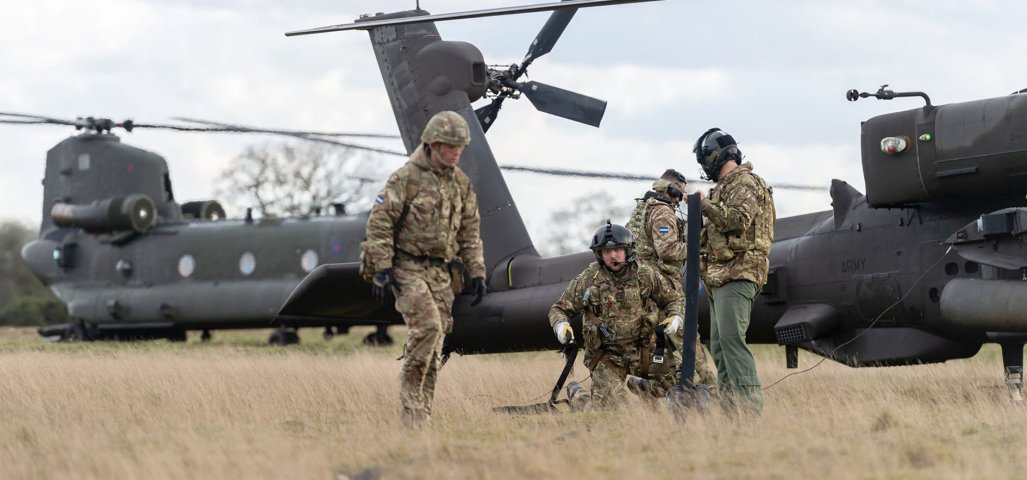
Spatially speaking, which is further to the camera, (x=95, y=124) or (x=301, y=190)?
(x=301, y=190)

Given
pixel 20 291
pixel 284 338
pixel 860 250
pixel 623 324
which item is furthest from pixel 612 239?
pixel 20 291

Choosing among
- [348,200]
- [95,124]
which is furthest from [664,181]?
[348,200]

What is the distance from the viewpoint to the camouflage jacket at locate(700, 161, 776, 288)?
882 cm

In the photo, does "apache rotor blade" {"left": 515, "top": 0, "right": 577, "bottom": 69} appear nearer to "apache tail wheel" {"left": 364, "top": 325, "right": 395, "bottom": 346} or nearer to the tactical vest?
the tactical vest

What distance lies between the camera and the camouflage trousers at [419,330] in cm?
838

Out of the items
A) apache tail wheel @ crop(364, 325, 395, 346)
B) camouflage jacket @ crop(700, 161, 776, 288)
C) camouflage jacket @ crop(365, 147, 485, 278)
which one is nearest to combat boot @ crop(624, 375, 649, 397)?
camouflage jacket @ crop(700, 161, 776, 288)

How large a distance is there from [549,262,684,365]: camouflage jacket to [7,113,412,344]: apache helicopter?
13.9 m

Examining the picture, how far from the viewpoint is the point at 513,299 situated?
12.8 meters

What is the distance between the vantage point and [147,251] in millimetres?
25688

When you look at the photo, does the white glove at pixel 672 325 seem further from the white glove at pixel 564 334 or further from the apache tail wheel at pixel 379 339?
the apache tail wheel at pixel 379 339

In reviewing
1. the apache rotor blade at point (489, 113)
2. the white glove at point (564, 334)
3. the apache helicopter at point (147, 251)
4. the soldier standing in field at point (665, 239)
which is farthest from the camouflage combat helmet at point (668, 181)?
the apache helicopter at point (147, 251)

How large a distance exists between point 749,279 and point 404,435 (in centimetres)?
270

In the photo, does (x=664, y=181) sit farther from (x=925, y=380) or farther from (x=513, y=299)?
(x=925, y=380)

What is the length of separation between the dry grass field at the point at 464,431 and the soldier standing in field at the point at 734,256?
328 millimetres
